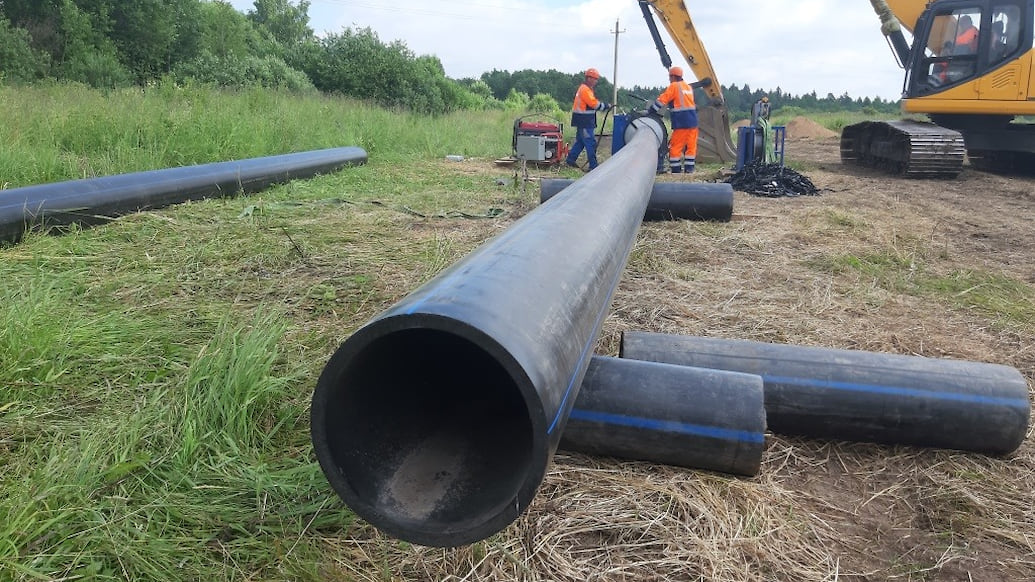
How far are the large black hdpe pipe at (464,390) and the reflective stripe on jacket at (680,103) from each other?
8160mm

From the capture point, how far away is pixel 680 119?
971 centimetres

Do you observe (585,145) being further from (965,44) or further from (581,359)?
(581,359)

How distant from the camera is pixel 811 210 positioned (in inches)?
265

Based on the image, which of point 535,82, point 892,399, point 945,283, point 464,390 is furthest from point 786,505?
point 535,82

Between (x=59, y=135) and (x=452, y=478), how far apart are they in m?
7.09

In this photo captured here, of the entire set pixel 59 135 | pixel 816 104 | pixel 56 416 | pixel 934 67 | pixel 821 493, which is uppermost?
pixel 816 104

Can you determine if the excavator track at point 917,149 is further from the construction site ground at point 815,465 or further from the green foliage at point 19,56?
the green foliage at point 19,56

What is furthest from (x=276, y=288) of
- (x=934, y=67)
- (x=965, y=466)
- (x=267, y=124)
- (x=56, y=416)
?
(x=934, y=67)

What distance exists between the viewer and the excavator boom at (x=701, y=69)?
11250mm

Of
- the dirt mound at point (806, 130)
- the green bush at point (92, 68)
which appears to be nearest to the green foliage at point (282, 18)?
the green bush at point (92, 68)

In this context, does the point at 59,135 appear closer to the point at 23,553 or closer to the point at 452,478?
the point at 23,553

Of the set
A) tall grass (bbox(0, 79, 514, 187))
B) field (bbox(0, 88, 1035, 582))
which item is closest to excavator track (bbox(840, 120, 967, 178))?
field (bbox(0, 88, 1035, 582))

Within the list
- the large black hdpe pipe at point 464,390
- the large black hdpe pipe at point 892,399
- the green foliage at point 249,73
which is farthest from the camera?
the green foliage at point 249,73

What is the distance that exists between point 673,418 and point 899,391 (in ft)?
2.89
